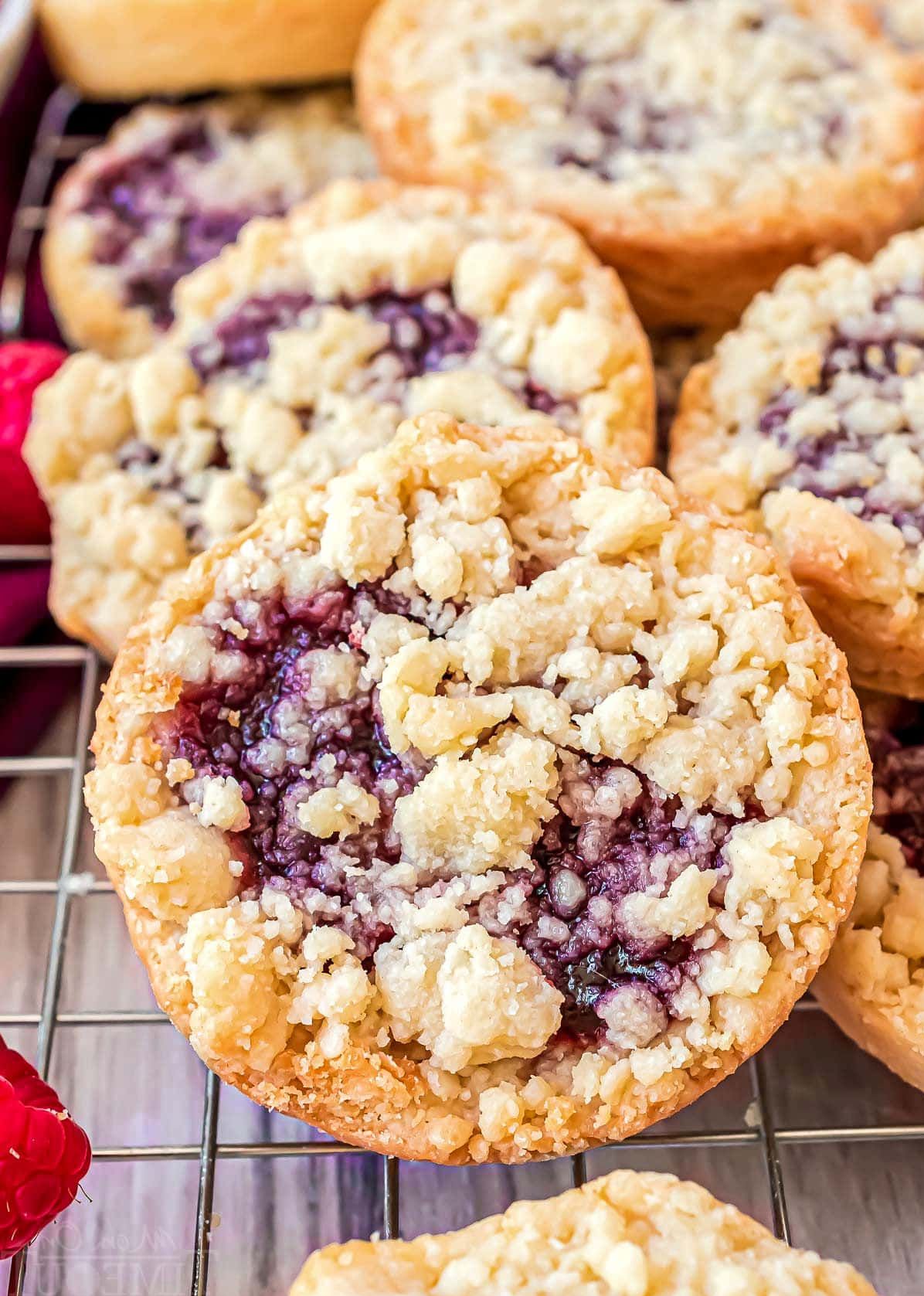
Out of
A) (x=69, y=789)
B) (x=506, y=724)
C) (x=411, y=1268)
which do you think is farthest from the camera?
(x=69, y=789)

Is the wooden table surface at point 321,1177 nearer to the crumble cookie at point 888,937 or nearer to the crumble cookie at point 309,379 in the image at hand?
the crumble cookie at point 888,937

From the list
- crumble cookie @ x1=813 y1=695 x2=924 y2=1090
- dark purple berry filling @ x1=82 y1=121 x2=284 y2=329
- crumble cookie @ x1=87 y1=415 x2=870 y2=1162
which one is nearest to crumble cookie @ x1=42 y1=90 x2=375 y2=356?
dark purple berry filling @ x1=82 y1=121 x2=284 y2=329

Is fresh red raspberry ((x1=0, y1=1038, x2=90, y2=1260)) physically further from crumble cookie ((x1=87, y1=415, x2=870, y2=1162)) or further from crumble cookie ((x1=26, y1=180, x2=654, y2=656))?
crumble cookie ((x1=26, y1=180, x2=654, y2=656))

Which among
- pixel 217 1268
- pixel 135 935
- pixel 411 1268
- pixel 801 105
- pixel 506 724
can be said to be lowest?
pixel 217 1268

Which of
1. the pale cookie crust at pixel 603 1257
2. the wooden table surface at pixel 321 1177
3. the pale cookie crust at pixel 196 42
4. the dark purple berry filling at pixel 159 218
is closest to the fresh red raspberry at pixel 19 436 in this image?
the dark purple berry filling at pixel 159 218

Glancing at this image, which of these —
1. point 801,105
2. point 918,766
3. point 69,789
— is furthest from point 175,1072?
point 801,105

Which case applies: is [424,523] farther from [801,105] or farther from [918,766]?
[801,105]

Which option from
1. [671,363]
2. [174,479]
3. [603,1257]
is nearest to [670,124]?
[671,363]
